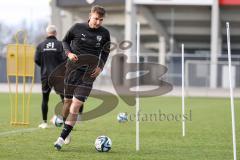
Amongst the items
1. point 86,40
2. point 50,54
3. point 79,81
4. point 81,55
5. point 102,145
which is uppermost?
point 86,40

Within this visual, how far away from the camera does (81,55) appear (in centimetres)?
962

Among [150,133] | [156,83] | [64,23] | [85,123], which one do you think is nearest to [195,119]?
[85,123]

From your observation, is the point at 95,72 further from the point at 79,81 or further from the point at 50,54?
the point at 50,54

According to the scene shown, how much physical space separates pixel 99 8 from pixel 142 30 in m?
44.5

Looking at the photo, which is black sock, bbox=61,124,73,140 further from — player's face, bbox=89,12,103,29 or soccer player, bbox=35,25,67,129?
soccer player, bbox=35,25,67,129

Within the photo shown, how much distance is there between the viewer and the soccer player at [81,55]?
9.40 meters

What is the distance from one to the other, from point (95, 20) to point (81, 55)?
674 millimetres

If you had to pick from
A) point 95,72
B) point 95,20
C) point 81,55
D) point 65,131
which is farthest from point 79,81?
point 95,20

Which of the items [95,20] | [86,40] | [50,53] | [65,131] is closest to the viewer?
[95,20]

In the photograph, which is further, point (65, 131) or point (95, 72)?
point (95, 72)

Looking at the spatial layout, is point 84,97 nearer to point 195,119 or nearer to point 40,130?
point 40,130

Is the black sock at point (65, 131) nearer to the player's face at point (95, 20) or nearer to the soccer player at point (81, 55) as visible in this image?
the soccer player at point (81, 55)

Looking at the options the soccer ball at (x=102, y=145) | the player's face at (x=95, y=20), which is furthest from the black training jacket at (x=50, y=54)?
the soccer ball at (x=102, y=145)

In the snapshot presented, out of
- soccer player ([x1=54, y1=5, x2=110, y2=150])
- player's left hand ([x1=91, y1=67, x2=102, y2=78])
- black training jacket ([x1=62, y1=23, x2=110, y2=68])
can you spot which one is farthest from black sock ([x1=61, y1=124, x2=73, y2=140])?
black training jacket ([x1=62, y1=23, x2=110, y2=68])
